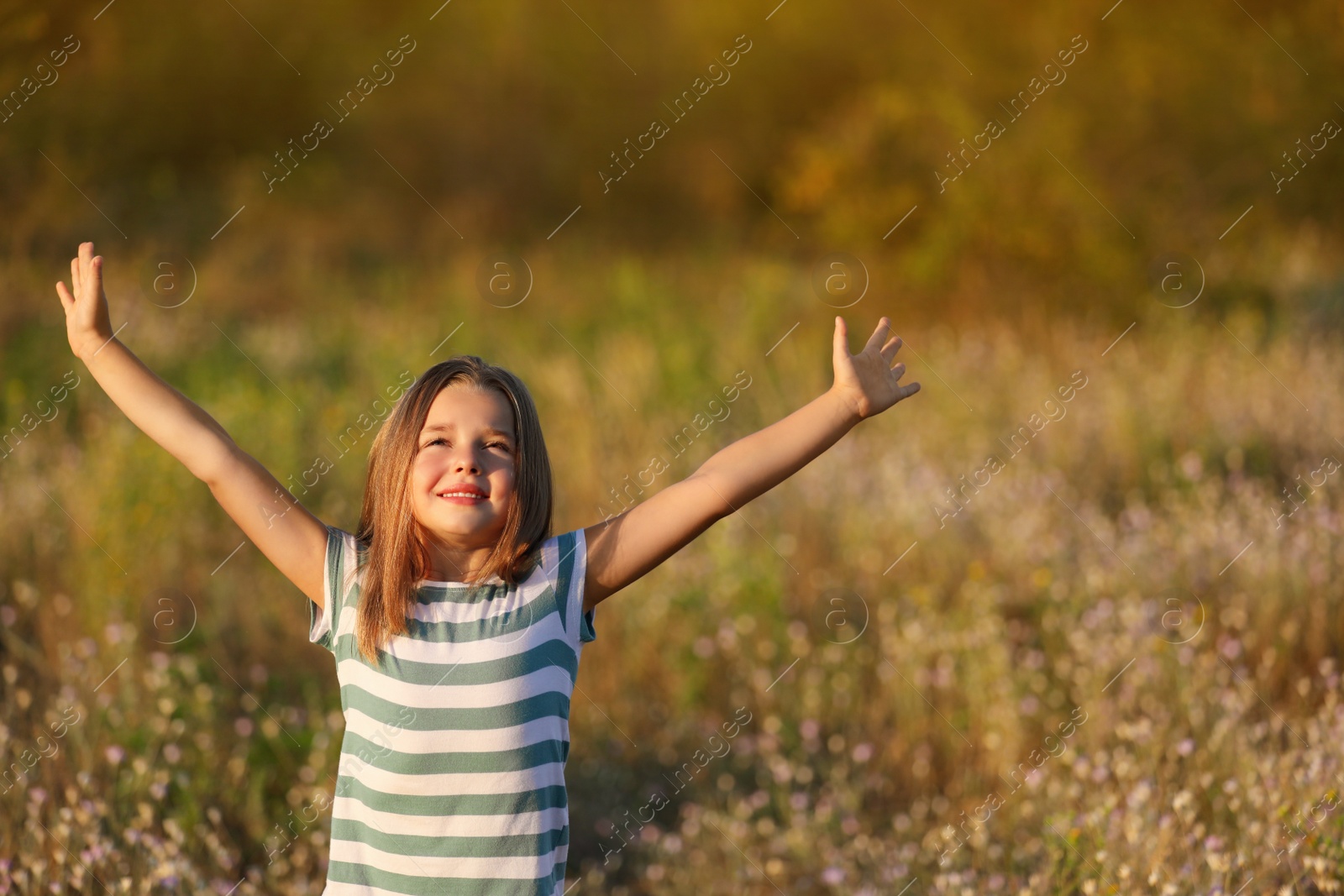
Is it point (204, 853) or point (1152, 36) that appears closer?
point (204, 853)

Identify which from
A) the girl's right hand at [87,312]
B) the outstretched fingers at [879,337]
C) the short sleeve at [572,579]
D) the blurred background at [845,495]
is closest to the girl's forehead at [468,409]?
the short sleeve at [572,579]

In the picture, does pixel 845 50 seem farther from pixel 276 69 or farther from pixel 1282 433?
pixel 1282 433

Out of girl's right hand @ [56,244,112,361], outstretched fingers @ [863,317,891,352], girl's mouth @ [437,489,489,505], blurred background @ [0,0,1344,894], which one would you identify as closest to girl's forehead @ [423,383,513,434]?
girl's mouth @ [437,489,489,505]

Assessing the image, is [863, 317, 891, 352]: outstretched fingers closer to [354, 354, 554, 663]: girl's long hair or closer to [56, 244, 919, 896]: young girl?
[56, 244, 919, 896]: young girl

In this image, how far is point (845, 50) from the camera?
65.3 feet

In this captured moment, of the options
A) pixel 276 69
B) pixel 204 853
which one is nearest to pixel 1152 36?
pixel 204 853

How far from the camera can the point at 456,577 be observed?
6.52 ft

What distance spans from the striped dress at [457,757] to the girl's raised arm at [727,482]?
136mm

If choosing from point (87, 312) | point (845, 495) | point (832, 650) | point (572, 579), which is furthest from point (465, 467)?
point (845, 495)

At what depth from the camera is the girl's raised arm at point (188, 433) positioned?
6.18ft

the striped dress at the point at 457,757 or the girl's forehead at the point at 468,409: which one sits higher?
the girl's forehead at the point at 468,409

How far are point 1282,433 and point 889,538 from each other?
205 cm

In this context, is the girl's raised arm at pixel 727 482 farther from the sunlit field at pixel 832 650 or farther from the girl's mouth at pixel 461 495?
the sunlit field at pixel 832 650

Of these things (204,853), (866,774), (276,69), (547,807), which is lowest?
(866,774)
